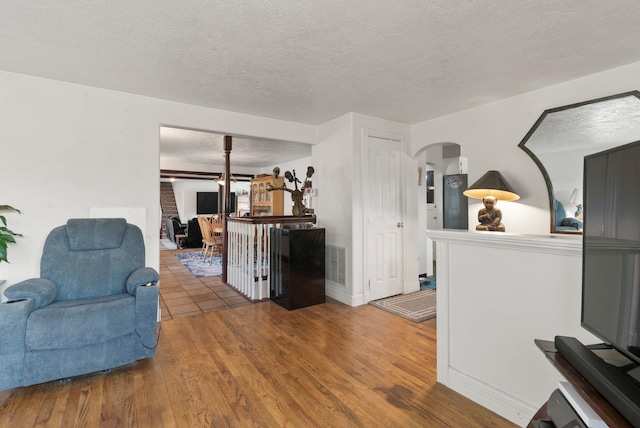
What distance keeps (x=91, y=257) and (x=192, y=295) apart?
1752 mm

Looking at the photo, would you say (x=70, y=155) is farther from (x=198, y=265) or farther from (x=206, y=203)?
(x=206, y=203)

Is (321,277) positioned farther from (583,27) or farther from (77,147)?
(583,27)

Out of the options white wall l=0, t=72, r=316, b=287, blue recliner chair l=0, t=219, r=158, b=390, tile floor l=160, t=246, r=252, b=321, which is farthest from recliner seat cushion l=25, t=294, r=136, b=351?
tile floor l=160, t=246, r=252, b=321

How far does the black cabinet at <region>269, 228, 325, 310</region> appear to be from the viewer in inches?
142

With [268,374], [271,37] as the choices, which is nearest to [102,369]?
[268,374]

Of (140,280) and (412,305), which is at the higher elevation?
(140,280)

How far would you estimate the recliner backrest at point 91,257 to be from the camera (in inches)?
96.7

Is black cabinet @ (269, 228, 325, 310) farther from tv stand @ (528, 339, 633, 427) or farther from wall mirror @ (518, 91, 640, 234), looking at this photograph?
tv stand @ (528, 339, 633, 427)

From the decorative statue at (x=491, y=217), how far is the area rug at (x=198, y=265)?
14.0 feet

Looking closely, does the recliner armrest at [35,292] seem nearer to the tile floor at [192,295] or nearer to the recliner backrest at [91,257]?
the recliner backrest at [91,257]

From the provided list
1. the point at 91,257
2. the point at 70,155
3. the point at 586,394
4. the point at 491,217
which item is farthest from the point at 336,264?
the point at 586,394

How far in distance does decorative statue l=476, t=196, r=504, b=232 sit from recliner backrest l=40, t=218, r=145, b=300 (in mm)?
3272

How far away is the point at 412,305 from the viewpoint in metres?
3.71

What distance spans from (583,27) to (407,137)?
2.35m
